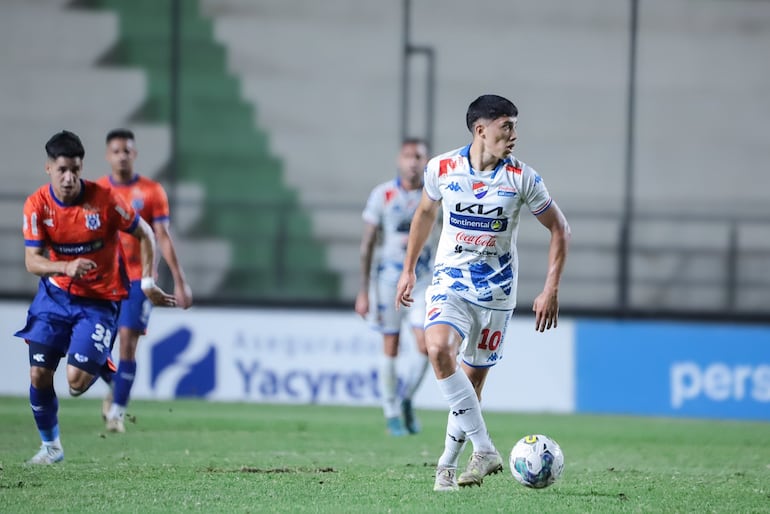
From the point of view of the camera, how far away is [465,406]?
6.98m

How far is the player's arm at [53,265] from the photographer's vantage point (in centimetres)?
755

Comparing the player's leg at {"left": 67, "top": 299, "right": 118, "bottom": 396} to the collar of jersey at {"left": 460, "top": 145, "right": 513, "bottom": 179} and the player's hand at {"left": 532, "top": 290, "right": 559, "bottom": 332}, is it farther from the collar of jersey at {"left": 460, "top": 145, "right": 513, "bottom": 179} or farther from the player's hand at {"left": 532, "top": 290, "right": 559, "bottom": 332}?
the player's hand at {"left": 532, "top": 290, "right": 559, "bottom": 332}

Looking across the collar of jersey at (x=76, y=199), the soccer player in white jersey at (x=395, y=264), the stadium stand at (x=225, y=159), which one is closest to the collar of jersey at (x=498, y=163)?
the collar of jersey at (x=76, y=199)

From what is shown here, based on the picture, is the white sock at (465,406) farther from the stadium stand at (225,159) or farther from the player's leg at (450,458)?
the stadium stand at (225,159)

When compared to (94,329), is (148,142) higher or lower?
higher

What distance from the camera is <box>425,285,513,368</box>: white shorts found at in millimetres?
7086

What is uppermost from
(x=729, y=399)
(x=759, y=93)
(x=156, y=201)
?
(x=759, y=93)

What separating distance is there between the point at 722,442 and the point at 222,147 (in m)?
8.30

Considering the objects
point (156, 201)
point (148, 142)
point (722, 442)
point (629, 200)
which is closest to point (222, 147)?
point (148, 142)

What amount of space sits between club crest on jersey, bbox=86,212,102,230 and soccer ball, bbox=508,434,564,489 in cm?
304

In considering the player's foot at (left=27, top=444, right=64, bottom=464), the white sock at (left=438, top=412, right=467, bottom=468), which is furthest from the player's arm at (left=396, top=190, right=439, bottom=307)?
the player's foot at (left=27, top=444, right=64, bottom=464)

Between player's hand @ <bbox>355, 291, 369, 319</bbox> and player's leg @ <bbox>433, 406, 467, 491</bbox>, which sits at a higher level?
player's hand @ <bbox>355, 291, 369, 319</bbox>

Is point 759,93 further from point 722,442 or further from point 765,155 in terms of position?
point 722,442

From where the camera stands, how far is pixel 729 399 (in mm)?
14453
